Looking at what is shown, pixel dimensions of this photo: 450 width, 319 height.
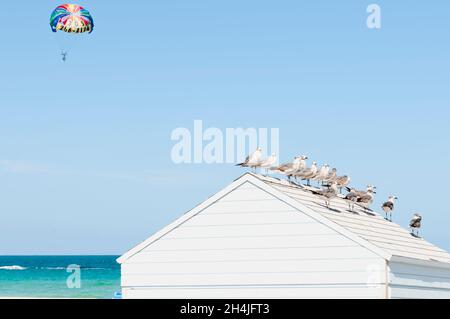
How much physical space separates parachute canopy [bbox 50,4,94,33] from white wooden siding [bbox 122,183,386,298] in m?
22.3

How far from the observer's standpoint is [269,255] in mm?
21562

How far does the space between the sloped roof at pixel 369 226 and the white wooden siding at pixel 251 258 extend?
1.47ft

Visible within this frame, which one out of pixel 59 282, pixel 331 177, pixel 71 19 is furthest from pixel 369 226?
pixel 59 282

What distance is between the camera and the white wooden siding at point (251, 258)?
2072 cm

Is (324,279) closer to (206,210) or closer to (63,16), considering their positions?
(206,210)

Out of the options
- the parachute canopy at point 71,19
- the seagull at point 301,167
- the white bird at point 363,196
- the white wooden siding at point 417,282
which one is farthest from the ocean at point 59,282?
the white wooden siding at point 417,282

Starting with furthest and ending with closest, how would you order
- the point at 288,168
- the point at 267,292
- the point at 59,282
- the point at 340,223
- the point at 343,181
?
the point at 59,282
the point at 343,181
the point at 288,168
the point at 267,292
the point at 340,223

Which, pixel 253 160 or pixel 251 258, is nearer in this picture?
pixel 251 258

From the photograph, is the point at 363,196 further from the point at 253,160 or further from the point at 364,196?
the point at 253,160

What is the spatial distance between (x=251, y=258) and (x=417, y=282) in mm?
3919

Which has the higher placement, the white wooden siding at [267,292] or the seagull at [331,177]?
the seagull at [331,177]

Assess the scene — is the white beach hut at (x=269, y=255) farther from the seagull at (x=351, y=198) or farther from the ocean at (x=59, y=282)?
the ocean at (x=59, y=282)

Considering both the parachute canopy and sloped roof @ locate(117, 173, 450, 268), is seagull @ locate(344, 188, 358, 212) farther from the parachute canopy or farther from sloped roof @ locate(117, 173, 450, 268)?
the parachute canopy

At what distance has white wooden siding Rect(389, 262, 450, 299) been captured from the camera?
2083 cm
